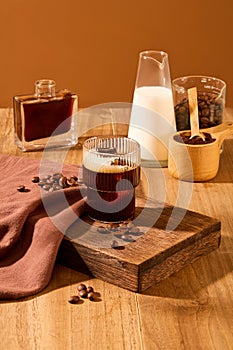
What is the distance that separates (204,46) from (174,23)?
0.56 ft

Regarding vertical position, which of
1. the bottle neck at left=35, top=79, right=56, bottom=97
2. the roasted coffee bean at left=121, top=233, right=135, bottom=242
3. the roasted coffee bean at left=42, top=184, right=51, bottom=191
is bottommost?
the roasted coffee bean at left=42, top=184, right=51, bottom=191

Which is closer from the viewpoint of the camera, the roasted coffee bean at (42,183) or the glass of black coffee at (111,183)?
the glass of black coffee at (111,183)

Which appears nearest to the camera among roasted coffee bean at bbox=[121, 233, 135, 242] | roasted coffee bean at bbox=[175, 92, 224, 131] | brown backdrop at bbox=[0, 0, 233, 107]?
roasted coffee bean at bbox=[121, 233, 135, 242]

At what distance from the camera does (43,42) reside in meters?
3.53

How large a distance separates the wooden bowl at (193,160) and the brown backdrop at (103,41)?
5.44 feet

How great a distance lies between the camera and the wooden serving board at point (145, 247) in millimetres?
1403

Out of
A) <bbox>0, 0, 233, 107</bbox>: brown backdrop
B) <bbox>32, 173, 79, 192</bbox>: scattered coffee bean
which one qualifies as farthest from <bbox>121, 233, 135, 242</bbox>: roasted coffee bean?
<bbox>0, 0, 233, 107</bbox>: brown backdrop

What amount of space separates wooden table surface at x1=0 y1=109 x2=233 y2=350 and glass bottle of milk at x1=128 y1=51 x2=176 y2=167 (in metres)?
0.48

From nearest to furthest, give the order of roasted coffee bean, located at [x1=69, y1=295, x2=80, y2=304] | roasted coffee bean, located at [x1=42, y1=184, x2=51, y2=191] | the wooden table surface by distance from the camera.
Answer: the wooden table surface, roasted coffee bean, located at [x1=69, y1=295, x2=80, y2=304], roasted coffee bean, located at [x1=42, y1=184, x2=51, y2=191]

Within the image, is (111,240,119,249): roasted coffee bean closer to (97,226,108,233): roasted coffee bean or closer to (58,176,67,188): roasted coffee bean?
(97,226,108,233): roasted coffee bean

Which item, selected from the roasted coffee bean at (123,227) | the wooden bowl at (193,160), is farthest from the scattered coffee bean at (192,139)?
the roasted coffee bean at (123,227)

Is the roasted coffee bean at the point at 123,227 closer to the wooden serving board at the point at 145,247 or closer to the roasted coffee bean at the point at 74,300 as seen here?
the wooden serving board at the point at 145,247

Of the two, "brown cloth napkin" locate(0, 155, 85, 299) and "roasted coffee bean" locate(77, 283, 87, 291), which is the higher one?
"brown cloth napkin" locate(0, 155, 85, 299)

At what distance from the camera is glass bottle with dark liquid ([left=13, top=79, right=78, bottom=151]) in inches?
81.4
